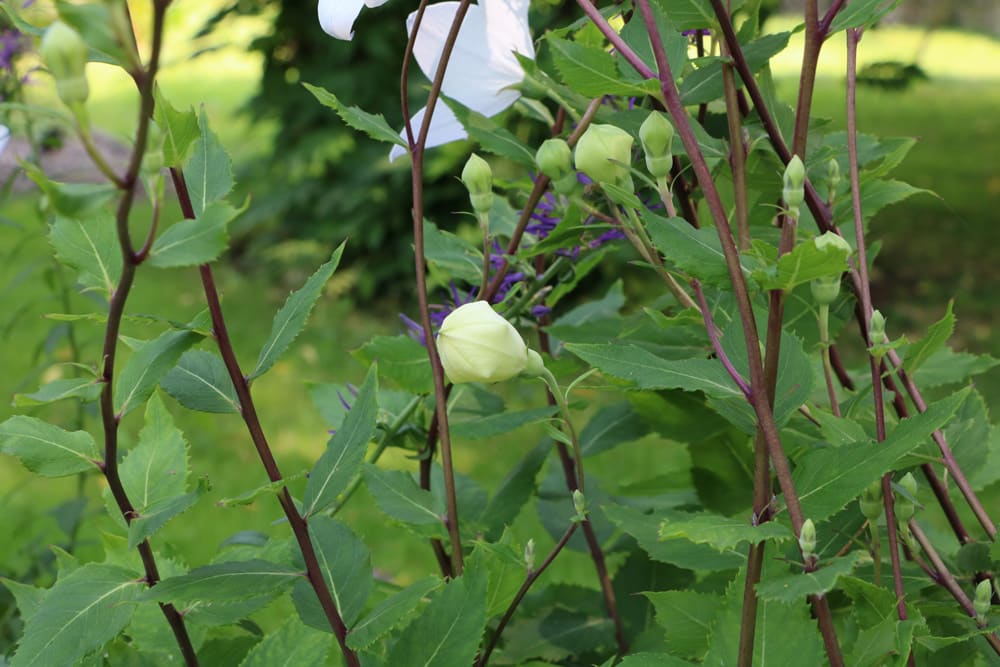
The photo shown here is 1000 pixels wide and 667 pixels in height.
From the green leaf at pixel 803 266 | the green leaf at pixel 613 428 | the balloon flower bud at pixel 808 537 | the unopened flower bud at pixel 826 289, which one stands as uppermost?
the green leaf at pixel 803 266

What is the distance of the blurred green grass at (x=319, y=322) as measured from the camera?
2900 millimetres

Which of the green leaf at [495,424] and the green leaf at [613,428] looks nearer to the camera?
the green leaf at [495,424]

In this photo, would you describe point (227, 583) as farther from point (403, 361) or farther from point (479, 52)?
point (479, 52)

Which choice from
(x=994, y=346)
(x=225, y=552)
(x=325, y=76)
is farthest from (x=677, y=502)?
(x=325, y=76)

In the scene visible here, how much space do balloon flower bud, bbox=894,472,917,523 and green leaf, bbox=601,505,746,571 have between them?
0.10 meters

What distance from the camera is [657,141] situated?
616mm

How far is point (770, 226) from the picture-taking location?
0.86m

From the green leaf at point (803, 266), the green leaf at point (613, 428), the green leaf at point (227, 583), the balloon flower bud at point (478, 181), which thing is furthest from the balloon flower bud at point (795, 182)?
the green leaf at point (613, 428)

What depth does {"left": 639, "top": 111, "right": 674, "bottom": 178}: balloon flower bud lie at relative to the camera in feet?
2.00

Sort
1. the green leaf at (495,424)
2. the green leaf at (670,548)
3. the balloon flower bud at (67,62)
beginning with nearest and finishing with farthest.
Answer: the balloon flower bud at (67,62), the green leaf at (670,548), the green leaf at (495,424)

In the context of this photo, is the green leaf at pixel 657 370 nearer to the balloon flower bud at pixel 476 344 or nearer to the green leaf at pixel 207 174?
the balloon flower bud at pixel 476 344

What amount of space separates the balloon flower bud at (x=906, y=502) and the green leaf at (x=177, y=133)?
1.52ft

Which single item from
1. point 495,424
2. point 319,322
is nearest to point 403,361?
point 495,424

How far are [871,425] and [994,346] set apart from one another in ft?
12.7
